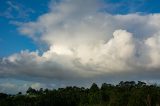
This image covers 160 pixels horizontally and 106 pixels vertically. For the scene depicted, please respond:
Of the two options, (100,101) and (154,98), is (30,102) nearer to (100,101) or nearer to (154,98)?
(100,101)

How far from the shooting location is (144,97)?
13900cm

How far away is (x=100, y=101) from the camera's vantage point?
17312 cm

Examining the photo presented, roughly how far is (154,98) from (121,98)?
15.1m

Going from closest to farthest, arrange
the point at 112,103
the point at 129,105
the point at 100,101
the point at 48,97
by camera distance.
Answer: the point at 129,105
the point at 112,103
the point at 100,101
the point at 48,97

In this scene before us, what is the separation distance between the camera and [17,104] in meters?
179

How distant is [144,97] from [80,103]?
4807cm

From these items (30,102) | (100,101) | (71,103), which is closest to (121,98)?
(100,101)

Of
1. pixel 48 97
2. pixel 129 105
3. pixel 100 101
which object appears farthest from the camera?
pixel 48 97

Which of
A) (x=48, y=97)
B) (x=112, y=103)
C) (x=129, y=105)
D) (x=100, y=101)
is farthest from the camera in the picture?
(x=48, y=97)

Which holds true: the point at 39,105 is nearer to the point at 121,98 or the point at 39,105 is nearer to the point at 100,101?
the point at 100,101

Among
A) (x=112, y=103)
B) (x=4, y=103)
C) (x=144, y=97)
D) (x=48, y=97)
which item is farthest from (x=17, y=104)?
(x=144, y=97)

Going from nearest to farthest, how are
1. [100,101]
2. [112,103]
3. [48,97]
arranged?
[112,103] < [100,101] < [48,97]

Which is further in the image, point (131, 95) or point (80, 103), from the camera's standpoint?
point (80, 103)

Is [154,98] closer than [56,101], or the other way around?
[154,98]
